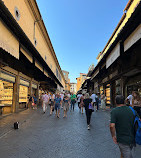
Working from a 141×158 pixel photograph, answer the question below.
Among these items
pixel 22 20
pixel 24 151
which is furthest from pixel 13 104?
pixel 24 151

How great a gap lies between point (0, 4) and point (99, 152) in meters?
5.32

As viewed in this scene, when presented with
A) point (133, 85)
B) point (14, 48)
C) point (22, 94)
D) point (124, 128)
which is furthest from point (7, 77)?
point (124, 128)

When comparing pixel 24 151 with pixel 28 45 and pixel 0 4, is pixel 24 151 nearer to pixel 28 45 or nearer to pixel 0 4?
pixel 0 4

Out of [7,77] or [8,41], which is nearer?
[8,41]

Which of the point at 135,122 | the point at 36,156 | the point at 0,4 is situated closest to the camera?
the point at 135,122

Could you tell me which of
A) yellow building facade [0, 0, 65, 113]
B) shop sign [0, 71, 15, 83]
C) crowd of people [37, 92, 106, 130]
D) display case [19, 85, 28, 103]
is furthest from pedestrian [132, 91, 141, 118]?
display case [19, 85, 28, 103]

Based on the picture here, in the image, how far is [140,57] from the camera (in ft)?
27.9

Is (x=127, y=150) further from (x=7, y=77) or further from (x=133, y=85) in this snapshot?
(x=133, y=85)

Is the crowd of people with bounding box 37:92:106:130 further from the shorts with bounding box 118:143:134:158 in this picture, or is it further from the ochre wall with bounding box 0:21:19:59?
the shorts with bounding box 118:143:134:158

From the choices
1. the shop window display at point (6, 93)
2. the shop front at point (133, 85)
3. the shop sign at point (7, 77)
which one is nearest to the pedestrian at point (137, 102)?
the shop front at point (133, 85)

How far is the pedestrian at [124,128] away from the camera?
8.39 ft

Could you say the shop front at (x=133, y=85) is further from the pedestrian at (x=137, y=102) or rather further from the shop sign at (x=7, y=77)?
the shop sign at (x=7, y=77)

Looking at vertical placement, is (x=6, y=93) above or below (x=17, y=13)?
below

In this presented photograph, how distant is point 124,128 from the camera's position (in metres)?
2.60
